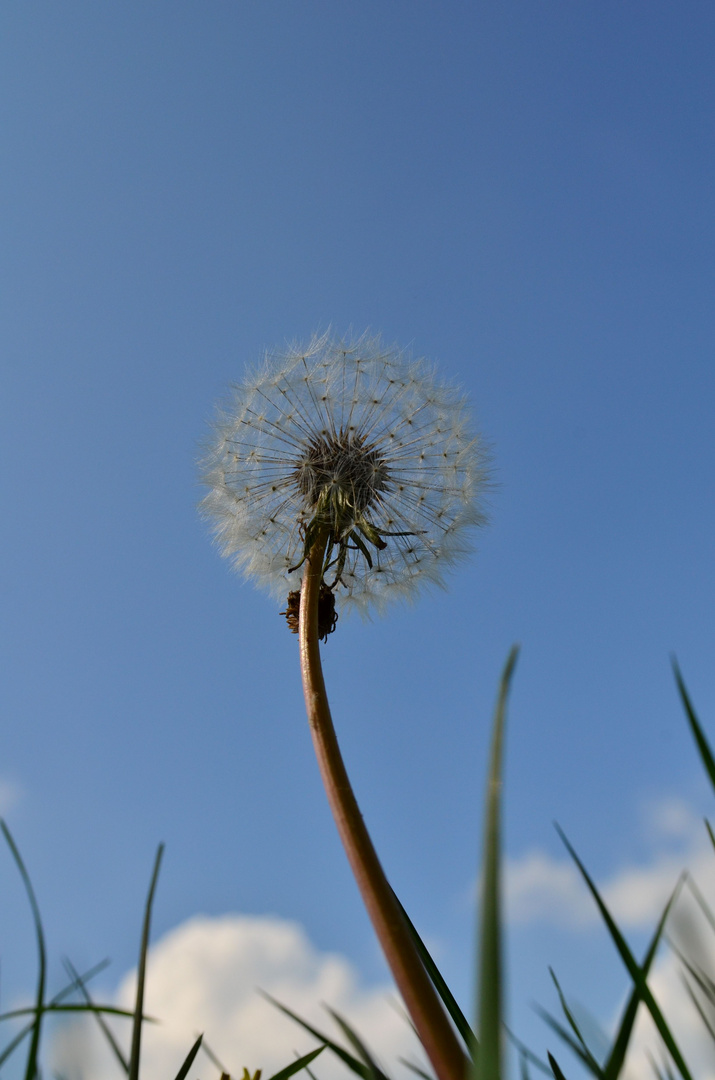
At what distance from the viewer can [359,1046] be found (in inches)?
54.5

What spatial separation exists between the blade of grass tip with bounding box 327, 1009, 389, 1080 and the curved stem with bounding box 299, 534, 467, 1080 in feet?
2.77

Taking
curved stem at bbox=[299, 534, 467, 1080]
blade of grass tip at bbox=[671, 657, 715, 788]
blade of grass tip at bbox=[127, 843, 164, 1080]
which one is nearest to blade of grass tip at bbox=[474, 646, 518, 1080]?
blade of grass tip at bbox=[671, 657, 715, 788]

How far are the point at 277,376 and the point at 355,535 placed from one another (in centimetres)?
202

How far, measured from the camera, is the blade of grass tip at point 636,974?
3.59ft

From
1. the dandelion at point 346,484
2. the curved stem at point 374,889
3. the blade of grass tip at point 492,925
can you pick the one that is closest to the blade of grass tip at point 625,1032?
the blade of grass tip at point 492,925

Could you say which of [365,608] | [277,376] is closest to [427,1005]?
[365,608]

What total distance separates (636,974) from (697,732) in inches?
14.5

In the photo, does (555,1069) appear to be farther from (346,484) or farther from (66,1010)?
(346,484)

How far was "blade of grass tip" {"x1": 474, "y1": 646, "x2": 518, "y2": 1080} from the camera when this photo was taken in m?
0.60

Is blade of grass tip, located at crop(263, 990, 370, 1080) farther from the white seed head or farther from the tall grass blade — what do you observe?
the white seed head

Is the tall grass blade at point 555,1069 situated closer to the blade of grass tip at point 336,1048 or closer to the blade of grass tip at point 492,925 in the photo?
the blade of grass tip at point 336,1048

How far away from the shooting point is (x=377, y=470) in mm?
6246

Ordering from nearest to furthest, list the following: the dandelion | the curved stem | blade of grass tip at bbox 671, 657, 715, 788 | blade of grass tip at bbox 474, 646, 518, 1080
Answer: blade of grass tip at bbox 474, 646, 518, 1080 → blade of grass tip at bbox 671, 657, 715, 788 → the curved stem → the dandelion

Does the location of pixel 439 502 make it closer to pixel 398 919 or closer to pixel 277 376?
pixel 277 376
